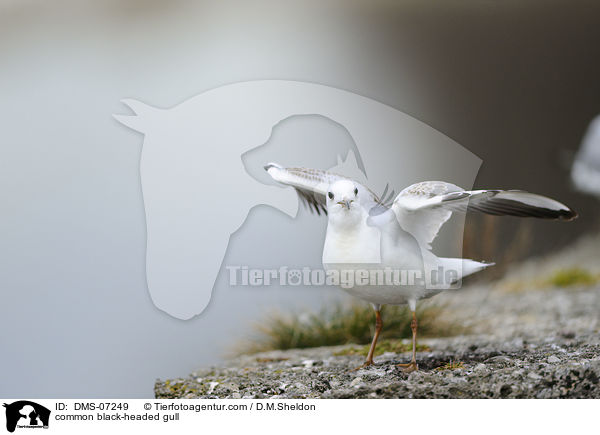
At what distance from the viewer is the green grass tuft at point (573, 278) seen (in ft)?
13.5

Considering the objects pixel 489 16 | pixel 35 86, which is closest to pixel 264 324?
pixel 35 86

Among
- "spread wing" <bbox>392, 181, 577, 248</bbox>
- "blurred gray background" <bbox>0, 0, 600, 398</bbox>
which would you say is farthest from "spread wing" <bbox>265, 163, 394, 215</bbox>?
"blurred gray background" <bbox>0, 0, 600, 398</bbox>

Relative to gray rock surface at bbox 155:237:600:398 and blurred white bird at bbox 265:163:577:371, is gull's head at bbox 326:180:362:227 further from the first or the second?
gray rock surface at bbox 155:237:600:398

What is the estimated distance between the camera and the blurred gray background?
2957 mm

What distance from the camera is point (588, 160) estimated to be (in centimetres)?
412

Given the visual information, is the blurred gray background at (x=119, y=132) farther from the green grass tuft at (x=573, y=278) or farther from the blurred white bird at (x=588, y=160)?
the green grass tuft at (x=573, y=278)

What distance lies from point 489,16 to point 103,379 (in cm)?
289

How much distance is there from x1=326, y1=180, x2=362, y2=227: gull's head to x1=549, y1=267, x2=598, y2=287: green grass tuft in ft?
8.75

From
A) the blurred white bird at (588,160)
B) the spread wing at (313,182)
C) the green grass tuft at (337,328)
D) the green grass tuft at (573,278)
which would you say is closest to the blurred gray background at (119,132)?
the green grass tuft at (337,328)

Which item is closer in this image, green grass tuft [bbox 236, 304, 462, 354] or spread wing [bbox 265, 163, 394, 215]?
spread wing [bbox 265, 163, 394, 215]
